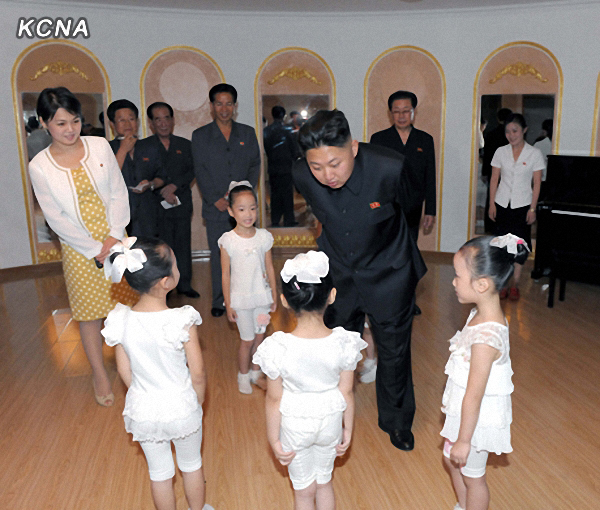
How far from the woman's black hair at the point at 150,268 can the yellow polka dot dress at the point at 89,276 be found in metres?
1.19

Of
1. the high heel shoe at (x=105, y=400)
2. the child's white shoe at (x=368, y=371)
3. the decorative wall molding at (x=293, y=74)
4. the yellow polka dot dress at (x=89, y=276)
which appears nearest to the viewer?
the yellow polka dot dress at (x=89, y=276)

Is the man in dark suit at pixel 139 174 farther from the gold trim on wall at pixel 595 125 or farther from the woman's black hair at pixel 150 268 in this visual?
the gold trim on wall at pixel 595 125

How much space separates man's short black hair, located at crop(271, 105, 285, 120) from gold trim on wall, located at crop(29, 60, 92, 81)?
216cm

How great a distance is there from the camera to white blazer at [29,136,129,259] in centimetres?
305

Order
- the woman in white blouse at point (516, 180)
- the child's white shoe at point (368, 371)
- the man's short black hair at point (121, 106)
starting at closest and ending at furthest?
the child's white shoe at point (368, 371) → the man's short black hair at point (121, 106) → the woman in white blouse at point (516, 180)

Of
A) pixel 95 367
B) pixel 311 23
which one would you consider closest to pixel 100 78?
pixel 311 23

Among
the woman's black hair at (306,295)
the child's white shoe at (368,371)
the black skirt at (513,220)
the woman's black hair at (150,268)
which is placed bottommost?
the child's white shoe at (368,371)

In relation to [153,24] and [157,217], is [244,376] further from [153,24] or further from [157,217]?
[153,24]

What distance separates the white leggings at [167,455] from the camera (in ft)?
7.14

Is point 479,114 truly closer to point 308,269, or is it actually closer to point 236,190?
point 236,190

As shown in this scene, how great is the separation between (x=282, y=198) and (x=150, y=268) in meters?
5.40

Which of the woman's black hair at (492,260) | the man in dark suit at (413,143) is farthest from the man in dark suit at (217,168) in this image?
the woman's black hair at (492,260)

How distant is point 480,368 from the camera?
1.93 meters

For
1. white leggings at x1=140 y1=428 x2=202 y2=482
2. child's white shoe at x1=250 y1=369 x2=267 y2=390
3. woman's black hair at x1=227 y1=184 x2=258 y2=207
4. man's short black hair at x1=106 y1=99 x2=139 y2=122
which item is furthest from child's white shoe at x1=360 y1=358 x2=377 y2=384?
man's short black hair at x1=106 y1=99 x2=139 y2=122
